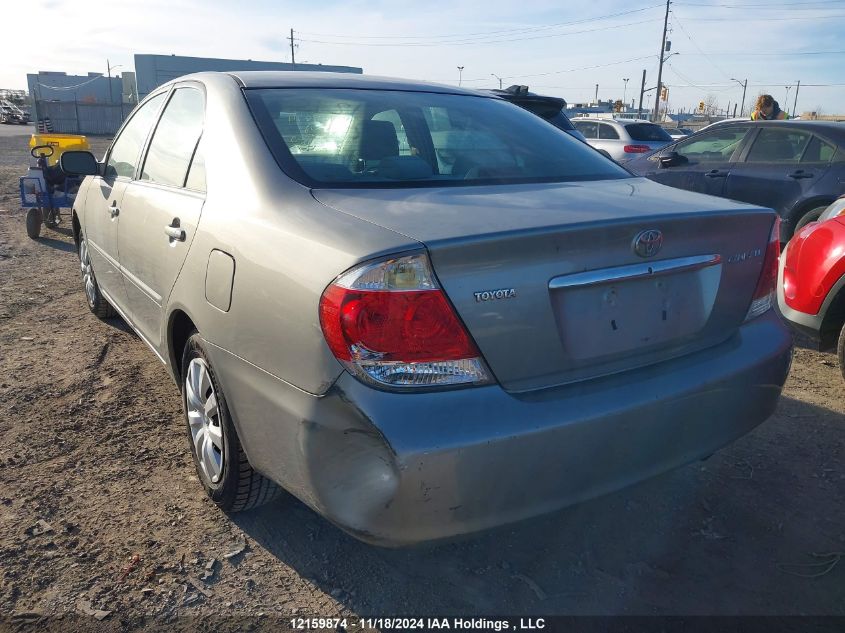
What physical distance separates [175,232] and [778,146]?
6.57 m

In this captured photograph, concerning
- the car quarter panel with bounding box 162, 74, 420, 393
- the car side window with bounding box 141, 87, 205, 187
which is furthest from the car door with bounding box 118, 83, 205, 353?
the car quarter panel with bounding box 162, 74, 420, 393

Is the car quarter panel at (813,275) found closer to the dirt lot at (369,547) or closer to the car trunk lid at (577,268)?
the dirt lot at (369,547)

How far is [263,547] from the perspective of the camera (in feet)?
8.41

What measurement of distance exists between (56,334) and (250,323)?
339 cm

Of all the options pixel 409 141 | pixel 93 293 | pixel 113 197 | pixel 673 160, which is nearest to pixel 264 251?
pixel 409 141

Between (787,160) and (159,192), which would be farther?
(787,160)

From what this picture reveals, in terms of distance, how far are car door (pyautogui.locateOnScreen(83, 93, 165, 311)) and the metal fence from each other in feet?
133

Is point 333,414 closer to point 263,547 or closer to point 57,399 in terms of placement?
point 263,547

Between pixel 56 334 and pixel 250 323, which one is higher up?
pixel 250 323

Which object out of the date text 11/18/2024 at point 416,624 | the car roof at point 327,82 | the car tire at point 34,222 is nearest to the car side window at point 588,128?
the car tire at point 34,222

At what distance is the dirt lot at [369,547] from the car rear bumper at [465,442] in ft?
0.69

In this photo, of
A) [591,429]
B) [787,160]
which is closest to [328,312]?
[591,429]

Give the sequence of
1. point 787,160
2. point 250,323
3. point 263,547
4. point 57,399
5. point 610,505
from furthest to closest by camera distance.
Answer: point 787,160
point 57,399
point 610,505
point 263,547
point 250,323

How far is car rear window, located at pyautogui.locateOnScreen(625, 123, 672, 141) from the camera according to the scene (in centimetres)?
1409
